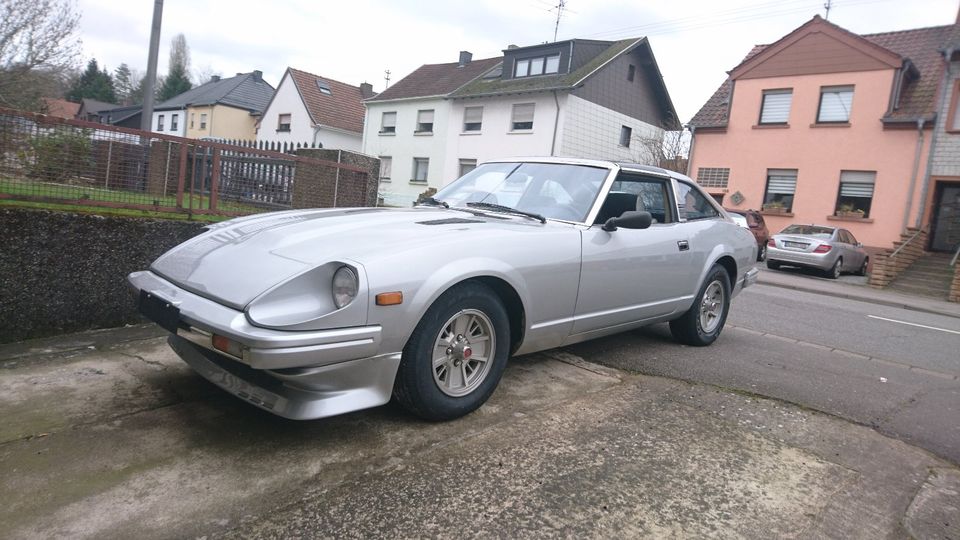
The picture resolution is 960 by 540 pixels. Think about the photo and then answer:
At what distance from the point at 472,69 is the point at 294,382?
3105 cm

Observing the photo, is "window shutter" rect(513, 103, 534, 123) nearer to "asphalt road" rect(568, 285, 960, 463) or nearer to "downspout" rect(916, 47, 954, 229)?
"downspout" rect(916, 47, 954, 229)

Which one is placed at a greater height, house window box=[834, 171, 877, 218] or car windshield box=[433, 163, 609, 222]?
house window box=[834, 171, 877, 218]

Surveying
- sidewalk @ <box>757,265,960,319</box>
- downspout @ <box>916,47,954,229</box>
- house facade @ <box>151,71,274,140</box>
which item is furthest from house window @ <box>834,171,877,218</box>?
house facade @ <box>151,71,274,140</box>

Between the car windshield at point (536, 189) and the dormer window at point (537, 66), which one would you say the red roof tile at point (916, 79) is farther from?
the car windshield at point (536, 189)

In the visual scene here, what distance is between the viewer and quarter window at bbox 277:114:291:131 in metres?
36.6

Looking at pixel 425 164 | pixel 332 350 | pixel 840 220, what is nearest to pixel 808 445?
pixel 332 350

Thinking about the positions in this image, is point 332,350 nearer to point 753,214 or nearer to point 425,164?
point 753,214

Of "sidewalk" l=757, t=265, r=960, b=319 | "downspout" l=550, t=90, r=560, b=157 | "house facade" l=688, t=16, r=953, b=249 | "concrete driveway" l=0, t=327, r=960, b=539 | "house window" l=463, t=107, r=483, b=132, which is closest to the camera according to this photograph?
"concrete driveway" l=0, t=327, r=960, b=539

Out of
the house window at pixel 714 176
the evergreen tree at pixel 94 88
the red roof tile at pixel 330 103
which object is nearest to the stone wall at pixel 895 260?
the house window at pixel 714 176

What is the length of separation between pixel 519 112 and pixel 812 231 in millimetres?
13815

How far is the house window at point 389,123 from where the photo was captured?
105 feet

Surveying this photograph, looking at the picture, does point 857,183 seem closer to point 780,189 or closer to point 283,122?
point 780,189

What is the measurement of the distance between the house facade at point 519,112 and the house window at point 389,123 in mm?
54

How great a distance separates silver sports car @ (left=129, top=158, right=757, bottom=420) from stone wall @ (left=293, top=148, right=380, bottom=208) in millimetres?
2665
